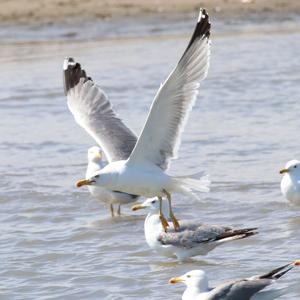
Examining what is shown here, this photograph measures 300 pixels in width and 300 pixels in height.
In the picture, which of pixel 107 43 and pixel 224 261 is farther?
pixel 107 43

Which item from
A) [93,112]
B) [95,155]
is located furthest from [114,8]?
[95,155]

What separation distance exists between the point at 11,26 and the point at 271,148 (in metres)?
11.4

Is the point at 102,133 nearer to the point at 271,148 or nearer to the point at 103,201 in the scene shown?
the point at 103,201

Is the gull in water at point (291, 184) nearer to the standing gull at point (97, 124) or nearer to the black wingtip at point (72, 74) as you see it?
the standing gull at point (97, 124)

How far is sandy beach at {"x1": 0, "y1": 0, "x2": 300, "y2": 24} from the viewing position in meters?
22.0

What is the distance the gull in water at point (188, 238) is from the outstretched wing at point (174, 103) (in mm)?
554

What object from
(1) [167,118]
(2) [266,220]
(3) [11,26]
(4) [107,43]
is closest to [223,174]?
(2) [266,220]

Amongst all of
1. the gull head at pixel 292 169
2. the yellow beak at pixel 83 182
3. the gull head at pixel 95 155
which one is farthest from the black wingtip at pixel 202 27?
the gull head at pixel 95 155

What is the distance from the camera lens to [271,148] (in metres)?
11.4

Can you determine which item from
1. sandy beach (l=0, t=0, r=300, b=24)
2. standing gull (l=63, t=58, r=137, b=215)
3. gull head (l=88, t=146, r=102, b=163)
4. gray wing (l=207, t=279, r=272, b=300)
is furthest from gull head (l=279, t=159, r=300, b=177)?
sandy beach (l=0, t=0, r=300, b=24)

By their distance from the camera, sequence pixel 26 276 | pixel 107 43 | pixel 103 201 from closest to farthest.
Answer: pixel 26 276, pixel 103 201, pixel 107 43

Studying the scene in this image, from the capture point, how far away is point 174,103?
7836 millimetres

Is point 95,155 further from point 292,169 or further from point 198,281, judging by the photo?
point 198,281

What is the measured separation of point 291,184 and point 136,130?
401 cm
